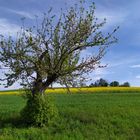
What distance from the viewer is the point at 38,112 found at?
78.3 ft

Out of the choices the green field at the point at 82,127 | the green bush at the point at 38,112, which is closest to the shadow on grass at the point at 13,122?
the green field at the point at 82,127

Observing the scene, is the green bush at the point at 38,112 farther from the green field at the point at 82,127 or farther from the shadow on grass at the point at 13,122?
the green field at the point at 82,127

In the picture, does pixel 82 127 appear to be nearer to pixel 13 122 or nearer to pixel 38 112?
pixel 38 112

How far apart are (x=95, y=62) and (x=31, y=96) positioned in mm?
4061

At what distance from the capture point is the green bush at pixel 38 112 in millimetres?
23844

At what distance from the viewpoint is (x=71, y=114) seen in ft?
87.7

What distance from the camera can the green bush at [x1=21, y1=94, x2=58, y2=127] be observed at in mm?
23844

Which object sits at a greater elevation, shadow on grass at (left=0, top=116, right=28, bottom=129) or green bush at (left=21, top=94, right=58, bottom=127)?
green bush at (left=21, top=94, right=58, bottom=127)

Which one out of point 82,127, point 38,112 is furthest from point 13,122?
point 82,127

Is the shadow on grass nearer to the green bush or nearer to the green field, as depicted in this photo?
the green field

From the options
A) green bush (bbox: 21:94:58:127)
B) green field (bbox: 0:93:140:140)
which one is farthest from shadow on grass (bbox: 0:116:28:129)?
green bush (bbox: 21:94:58:127)

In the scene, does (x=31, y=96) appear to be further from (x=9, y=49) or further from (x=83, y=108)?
(x=83, y=108)

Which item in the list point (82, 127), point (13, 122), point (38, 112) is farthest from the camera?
point (13, 122)

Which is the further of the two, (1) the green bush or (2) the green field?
(1) the green bush
